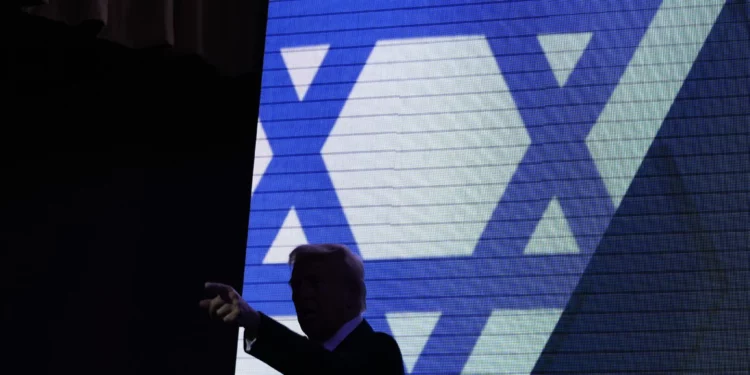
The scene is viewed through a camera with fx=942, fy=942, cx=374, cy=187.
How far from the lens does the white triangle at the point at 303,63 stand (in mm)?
2783

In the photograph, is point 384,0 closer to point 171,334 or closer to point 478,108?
point 478,108

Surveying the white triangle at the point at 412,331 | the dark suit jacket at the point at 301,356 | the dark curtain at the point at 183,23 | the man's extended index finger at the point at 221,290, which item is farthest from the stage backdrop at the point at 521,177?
the man's extended index finger at the point at 221,290

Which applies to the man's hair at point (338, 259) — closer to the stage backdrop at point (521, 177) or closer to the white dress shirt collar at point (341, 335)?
the white dress shirt collar at point (341, 335)

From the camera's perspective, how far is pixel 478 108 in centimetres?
258

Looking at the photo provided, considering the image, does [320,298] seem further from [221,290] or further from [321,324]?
[221,290]

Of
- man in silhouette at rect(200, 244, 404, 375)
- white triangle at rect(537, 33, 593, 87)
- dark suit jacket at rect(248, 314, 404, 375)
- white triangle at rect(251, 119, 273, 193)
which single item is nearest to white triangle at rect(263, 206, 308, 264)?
white triangle at rect(251, 119, 273, 193)

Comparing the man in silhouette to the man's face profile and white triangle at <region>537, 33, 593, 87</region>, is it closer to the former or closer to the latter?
the man's face profile

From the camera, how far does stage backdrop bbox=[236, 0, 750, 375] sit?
2348 mm

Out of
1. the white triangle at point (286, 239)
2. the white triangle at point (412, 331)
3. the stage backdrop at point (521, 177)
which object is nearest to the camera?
the stage backdrop at point (521, 177)

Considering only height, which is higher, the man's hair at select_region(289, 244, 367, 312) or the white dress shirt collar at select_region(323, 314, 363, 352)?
the man's hair at select_region(289, 244, 367, 312)

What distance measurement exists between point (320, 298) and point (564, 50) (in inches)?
53.3

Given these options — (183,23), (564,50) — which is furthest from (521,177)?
(183,23)

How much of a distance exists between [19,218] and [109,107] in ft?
1.43

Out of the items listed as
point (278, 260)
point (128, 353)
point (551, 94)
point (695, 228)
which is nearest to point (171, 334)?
point (128, 353)
